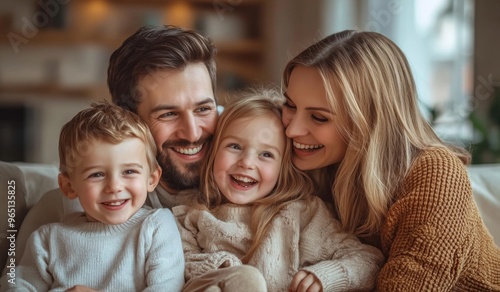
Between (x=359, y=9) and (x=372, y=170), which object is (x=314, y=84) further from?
(x=359, y=9)

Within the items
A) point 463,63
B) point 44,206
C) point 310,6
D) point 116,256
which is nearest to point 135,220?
point 116,256

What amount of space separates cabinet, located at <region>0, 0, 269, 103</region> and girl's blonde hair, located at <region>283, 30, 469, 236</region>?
329cm

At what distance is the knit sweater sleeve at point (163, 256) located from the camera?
1311 millimetres

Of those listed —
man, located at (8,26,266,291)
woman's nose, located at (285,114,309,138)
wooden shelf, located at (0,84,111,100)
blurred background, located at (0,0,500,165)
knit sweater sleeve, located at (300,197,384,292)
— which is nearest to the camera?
knit sweater sleeve, located at (300,197,384,292)

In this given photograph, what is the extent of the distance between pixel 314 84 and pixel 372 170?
242 millimetres

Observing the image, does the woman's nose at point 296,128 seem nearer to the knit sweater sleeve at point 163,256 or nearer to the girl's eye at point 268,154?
the girl's eye at point 268,154

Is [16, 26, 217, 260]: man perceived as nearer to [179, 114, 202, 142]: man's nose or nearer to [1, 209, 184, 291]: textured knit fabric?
[179, 114, 202, 142]: man's nose

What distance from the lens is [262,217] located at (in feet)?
4.87

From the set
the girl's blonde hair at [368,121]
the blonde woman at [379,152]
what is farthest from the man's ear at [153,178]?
the girl's blonde hair at [368,121]

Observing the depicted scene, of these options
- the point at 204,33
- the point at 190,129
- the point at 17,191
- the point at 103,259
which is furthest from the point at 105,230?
the point at 204,33

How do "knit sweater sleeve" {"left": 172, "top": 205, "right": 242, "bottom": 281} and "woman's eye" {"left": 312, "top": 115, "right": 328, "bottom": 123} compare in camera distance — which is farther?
"woman's eye" {"left": 312, "top": 115, "right": 328, "bottom": 123}

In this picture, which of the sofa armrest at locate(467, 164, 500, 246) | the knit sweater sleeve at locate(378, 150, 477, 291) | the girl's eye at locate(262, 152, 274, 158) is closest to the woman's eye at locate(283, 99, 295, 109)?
the girl's eye at locate(262, 152, 274, 158)

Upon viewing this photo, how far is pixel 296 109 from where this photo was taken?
1525 millimetres

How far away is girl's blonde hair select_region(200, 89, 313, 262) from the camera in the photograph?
1.52m
